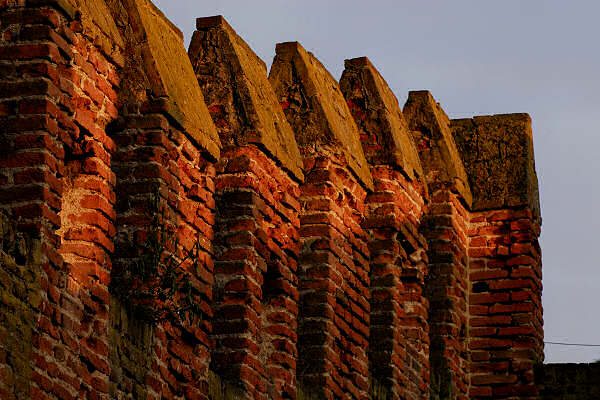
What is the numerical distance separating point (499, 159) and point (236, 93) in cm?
434

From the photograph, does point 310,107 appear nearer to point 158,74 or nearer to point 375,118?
point 375,118

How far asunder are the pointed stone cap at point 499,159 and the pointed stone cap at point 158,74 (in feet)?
14.9

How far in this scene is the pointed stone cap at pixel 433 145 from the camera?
42.0 feet

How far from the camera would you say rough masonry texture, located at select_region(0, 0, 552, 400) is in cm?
745

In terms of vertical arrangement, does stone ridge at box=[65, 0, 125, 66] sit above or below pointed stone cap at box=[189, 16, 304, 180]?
below

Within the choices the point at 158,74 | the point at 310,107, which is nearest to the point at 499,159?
the point at 310,107

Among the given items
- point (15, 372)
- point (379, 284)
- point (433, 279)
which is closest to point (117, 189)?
point (15, 372)

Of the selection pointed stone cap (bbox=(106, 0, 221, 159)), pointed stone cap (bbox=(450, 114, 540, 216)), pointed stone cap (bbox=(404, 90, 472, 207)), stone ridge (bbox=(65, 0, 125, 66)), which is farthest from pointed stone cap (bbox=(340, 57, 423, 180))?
stone ridge (bbox=(65, 0, 125, 66))

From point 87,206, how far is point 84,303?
0.55 m

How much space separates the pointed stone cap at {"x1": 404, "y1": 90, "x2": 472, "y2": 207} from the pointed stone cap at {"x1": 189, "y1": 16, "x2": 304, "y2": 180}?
2729 millimetres

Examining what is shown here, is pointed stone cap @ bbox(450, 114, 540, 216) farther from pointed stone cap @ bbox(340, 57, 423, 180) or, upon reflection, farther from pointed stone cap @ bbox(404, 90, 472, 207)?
pointed stone cap @ bbox(340, 57, 423, 180)

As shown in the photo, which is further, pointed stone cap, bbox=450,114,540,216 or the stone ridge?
pointed stone cap, bbox=450,114,540,216

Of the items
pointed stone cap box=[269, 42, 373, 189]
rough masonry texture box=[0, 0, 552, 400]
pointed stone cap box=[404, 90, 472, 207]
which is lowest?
rough masonry texture box=[0, 0, 552, 400]

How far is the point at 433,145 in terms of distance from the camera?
13.0 metres
